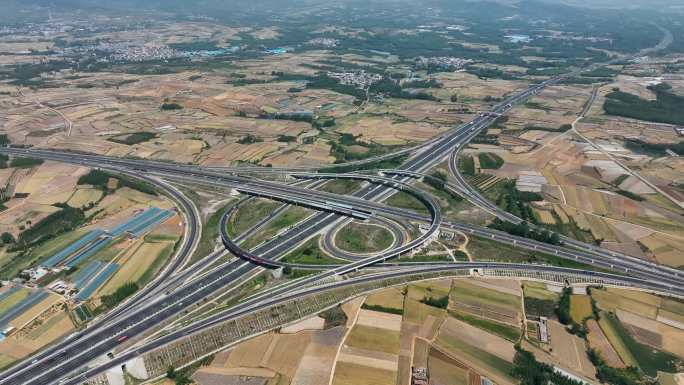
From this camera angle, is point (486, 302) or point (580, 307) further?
point (486, 302)

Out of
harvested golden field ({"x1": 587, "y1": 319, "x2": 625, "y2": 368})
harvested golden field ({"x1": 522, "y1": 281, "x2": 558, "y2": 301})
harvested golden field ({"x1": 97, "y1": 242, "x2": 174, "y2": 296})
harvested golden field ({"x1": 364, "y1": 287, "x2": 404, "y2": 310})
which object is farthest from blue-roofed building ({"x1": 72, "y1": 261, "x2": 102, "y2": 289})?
harvested golden field ({"x1": 587, "y1": 319, "x2": 625, "y2": 368})

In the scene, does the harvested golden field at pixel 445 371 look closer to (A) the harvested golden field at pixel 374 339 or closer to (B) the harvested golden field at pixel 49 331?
(A) the harvested golden field at pixel 374 339

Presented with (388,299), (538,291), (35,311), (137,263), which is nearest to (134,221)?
(137,263)

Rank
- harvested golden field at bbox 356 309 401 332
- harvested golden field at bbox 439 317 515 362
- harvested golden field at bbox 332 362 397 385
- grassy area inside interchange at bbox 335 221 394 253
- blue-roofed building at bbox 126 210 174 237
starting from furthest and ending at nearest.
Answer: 1. blue-roofed building at bbox 126 210 174 237
2. grassy area inside interchange at bbox 335 221 394 253
3. harvested golden field at bbox 356 309 401 332
4. harvested golden field at bbox 439 317 515 362
5. harvested golden field at bbox 332 362 397 385

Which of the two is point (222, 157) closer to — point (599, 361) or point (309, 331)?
point (309, 331)

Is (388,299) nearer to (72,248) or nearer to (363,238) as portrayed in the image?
(363,238)

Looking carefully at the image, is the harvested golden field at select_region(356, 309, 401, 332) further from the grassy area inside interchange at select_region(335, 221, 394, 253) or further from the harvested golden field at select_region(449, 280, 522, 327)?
the grassy area inside interchange at select_region(335, 221, 394, 253)

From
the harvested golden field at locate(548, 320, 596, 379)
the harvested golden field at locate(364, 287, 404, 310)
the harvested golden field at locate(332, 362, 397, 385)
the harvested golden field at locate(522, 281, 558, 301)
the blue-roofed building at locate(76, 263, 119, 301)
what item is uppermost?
the harvested golden field at locate(332, 362, 397, 385)

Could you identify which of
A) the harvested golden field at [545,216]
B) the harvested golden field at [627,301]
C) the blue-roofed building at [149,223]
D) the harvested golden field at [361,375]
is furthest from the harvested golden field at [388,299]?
the blue-roofed building at [149,223]

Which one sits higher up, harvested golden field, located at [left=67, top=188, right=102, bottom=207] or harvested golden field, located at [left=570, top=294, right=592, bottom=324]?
harvested golden field, located at [left=67, top=188, right=102, bottom=207]
